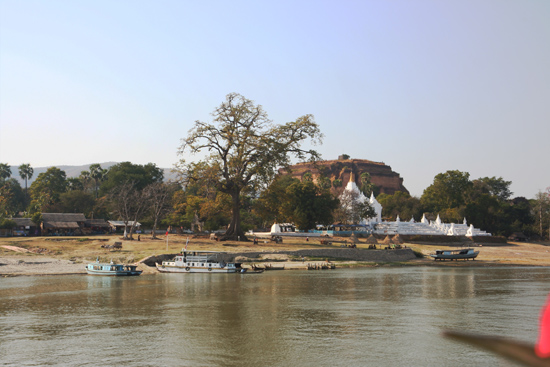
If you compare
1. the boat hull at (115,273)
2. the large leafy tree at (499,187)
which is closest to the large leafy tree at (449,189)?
the large leafy tree at (499,187)

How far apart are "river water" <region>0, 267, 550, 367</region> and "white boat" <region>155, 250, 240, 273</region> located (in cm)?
577

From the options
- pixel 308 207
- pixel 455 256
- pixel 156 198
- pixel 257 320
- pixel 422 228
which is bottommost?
pixel 257 320

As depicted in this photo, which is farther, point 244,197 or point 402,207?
point 402,207

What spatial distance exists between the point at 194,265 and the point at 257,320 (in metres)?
25.6

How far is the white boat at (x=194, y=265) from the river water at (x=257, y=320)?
18.9 feet

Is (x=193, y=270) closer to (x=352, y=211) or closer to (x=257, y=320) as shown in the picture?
(x=257, y=320)

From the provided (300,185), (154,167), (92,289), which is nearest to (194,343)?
(92,289)

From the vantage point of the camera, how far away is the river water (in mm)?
20078

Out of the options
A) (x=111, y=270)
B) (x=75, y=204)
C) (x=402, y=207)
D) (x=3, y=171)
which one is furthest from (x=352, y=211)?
(x=3, y=171)

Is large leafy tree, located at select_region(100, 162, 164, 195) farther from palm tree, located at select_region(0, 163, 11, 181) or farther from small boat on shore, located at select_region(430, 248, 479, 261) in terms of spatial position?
small boat on shore, located at select_region(430, 248, 479, 261)

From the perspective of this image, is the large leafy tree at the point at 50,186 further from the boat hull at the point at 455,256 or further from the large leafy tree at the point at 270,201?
the boat hull at the point at 455,256

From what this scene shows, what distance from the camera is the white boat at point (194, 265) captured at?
50500 millimetres

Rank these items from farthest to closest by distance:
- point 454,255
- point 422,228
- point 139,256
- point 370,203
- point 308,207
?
1. point 370,203
2. point 422,228
3. point 308,207
4. point 454,255
5. point 139,256

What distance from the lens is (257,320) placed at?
26844 millimetres
